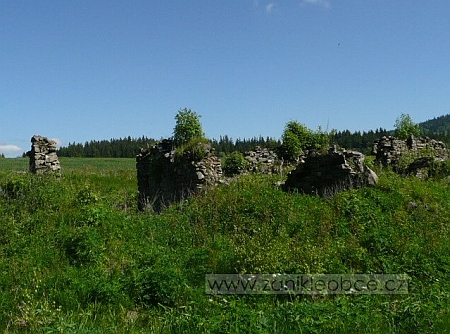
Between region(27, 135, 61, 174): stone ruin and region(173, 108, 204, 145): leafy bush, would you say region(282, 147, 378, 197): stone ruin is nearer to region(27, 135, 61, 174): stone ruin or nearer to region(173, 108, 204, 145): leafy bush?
region(173, 108, 204, 145): leafy bush

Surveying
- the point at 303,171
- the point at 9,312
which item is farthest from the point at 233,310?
the point at 303,171

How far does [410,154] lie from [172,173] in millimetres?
10891

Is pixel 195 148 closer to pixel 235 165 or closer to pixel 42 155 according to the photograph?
pixel 235 165

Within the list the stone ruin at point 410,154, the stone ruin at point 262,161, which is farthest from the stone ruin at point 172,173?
the stone ruin at point 410,154

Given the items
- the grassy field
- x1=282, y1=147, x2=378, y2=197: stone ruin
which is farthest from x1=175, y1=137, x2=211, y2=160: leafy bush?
x1=282, y1=147, x2=378, y2=197: stone ruin

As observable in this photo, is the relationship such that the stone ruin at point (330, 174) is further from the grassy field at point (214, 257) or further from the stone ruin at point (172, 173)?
the stone ruin at point (172, 173)

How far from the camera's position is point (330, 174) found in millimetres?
13094

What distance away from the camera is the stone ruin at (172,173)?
1490 cm

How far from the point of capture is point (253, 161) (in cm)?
2373

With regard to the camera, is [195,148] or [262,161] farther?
[262,161]

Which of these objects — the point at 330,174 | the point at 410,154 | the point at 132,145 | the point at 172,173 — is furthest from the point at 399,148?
the point at 132,145

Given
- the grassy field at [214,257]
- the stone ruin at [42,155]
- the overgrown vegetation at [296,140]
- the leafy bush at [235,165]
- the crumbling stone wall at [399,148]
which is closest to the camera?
the grassy field at [214,257]

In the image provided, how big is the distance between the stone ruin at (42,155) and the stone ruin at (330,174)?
11.1 metres

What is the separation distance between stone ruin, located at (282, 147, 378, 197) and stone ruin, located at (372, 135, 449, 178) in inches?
155
